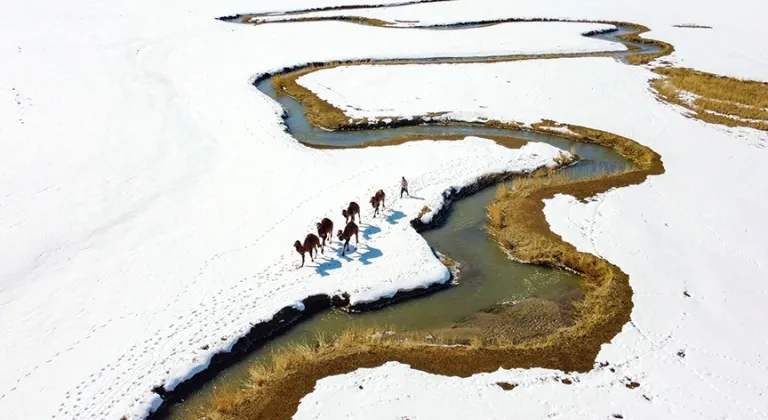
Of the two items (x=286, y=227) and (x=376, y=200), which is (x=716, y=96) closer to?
(x=376, y=200)

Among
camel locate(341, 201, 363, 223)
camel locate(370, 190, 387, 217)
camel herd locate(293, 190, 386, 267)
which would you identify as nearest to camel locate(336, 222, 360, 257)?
camel herd locate(293, 190, 386, 267)

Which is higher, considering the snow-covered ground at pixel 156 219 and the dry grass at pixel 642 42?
the dry grass at pixel 642 42

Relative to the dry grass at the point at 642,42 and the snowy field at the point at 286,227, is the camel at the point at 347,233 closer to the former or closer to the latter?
the snowy field at the point at 286,227

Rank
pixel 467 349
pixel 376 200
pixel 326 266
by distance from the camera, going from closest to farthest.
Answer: pixel 467 349 → pixel 326 266 → pixel 376 200

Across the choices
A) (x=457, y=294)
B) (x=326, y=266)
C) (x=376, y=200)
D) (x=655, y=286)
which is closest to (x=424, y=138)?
(x=376, y=200)

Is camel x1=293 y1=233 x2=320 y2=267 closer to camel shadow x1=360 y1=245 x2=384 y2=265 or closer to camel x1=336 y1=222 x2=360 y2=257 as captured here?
camel x1=336 y1=222 x2=360 y2=257

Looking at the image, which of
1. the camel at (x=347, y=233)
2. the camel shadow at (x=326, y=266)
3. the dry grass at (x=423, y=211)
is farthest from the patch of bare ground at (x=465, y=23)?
the camel shadow at (x=326, y=266)

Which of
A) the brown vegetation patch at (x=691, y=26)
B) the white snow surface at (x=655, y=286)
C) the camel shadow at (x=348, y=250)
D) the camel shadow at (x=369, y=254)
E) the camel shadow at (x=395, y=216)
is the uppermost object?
the brown vegetation patch at (x=691, y=26)

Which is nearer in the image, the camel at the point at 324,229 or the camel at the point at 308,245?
the camel at the point at 308,245

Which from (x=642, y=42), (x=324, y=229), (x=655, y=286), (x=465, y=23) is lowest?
(x=655, y=286)
